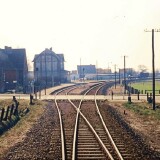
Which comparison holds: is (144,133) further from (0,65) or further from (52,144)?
(0,65)

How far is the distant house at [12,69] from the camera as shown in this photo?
197 ft

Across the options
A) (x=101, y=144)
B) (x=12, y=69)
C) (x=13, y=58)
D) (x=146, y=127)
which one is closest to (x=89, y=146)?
(x=101, y=144)

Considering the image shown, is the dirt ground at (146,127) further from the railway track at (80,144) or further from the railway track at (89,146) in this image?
the railway track at (89,146)

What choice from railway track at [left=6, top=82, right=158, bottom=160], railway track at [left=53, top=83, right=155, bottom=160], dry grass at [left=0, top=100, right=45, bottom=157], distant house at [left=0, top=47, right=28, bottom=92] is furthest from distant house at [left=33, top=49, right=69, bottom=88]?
railway track at [left=53, top=83, right=155, bottom=160]

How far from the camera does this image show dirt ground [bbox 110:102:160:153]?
15.5 m

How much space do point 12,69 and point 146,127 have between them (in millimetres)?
45224

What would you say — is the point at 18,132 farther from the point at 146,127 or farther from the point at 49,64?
the point at 49,64

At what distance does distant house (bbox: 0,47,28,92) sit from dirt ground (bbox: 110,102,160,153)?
1426 inches

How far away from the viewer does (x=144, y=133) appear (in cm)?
1783

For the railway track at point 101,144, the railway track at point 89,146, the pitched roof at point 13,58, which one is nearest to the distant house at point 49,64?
the pitched roof at point 13,58

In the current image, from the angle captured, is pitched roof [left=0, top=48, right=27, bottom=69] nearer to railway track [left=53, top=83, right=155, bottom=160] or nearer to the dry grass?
the dry grass

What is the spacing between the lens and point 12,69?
61.8 m

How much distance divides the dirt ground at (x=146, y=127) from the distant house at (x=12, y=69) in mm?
36224

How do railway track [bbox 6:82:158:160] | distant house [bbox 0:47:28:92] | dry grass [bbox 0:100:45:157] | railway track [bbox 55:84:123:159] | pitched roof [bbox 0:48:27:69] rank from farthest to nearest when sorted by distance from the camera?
pitched roof [bbox 0:48:27:69] → distant house [bbox 0:47:28:92] → dry grass [bbox 0:100:45:157] → railway track [bbox 6:82:158:160] → railway track [bbox 55:84:123:159]
